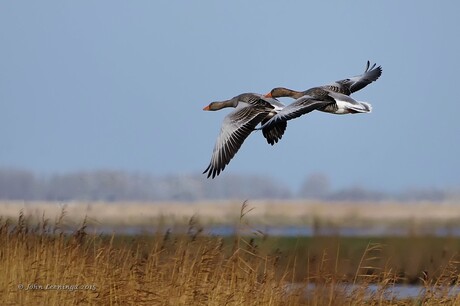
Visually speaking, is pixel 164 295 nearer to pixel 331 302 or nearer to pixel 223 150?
pixel 331 302

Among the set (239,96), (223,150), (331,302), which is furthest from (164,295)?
(239,96)

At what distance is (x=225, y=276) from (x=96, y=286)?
1.35m

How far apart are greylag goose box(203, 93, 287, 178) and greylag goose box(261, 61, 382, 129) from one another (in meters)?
0.20

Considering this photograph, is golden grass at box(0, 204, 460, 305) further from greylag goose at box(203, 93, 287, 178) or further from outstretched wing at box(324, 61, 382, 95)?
outstretched wing at box(324, 61, 382, 95)

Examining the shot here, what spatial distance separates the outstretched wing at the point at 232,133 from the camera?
1410 centimetres

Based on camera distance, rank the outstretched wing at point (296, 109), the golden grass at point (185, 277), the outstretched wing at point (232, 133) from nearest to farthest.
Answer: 1. the golden grass at point (185, 277)
2. the outstretched wing at point (296, 109)
3. the outstretched wing at point (232, 133)

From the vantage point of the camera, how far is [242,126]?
47.4 ft

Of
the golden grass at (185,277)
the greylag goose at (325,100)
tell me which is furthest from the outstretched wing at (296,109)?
the golden grass at (185,277)

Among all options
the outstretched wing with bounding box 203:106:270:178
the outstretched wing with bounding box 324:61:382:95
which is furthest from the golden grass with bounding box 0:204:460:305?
the outstretched wing with bounding box 324:61:382:95

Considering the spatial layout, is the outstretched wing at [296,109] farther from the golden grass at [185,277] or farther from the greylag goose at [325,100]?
the golden grass at [185,277]

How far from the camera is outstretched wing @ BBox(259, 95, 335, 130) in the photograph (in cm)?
1353

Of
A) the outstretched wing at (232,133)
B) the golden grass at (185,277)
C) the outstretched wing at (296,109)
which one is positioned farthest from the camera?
the outstretched wing at (232,133)

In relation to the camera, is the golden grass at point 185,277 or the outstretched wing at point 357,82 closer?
the golden grass at point 185,277

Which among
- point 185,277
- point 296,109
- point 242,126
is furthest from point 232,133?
point 185,277
